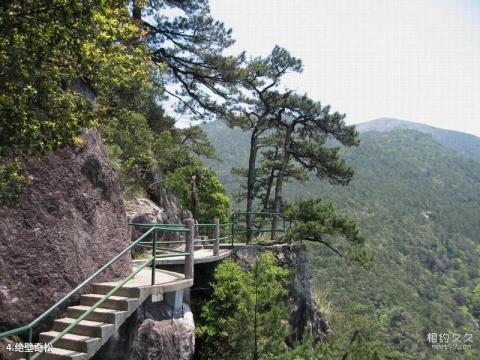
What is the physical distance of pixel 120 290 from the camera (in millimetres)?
7969

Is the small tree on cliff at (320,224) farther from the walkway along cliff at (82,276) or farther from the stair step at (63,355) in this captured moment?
the stair step at (63,355)

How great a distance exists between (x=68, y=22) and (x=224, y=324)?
29.7ft

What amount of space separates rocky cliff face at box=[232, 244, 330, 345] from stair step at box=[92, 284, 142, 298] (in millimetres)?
7644

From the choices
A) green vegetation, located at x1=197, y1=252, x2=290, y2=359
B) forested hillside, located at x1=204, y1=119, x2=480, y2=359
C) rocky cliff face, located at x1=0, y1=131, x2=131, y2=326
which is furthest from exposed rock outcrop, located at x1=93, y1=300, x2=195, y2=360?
forested hillside, located at x1=204, y1=119, x2=480, y2=359

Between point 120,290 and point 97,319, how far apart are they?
78 centimetres

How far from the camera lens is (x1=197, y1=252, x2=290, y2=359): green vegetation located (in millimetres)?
11898

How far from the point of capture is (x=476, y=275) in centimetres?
12244

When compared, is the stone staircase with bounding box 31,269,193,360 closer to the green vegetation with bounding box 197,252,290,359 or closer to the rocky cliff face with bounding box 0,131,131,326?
the rocky cliff face with bounding box 0,131,131,326

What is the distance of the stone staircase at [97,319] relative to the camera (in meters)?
6.64

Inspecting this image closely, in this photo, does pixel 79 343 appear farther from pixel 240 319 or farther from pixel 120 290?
pixel 240 319

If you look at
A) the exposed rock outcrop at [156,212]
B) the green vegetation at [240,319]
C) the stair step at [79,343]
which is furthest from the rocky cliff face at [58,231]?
the green vegetation at [240,319]

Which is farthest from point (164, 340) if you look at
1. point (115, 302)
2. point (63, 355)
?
point (63, 355)

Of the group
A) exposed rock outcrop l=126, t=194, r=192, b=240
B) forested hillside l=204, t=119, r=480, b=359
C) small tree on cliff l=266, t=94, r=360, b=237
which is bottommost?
forested hillside l=204, t=119, r=480, b=359

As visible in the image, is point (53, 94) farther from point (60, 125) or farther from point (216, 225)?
point (216, 225)
